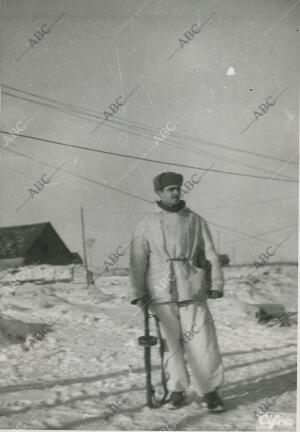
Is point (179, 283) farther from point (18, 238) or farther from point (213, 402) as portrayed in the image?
point (18, 238)

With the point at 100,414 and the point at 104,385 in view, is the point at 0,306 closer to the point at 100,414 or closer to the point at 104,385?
the point at 104,385

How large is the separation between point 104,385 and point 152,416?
78cm

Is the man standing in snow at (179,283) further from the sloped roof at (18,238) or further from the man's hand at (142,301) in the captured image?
the sloped roof at (18,238)

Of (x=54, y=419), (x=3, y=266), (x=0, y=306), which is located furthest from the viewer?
(x=3, y=266)

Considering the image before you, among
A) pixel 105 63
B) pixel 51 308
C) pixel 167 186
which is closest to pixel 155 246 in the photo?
pixel 167 186

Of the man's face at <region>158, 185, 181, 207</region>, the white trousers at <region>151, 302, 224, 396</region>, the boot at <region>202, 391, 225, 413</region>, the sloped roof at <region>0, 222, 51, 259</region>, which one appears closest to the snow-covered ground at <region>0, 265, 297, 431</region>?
the boot at <region>202, 391, 225, 413</region>

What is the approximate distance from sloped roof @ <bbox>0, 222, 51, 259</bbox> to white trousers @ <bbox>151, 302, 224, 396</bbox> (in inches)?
996

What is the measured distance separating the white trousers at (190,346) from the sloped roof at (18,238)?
83.0 ft

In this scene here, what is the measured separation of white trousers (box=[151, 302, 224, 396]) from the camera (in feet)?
9.69

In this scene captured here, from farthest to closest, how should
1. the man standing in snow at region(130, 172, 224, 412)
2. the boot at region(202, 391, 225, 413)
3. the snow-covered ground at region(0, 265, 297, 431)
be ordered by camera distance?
1. the man standing in snow at region(130, 172, 224, 412)
2. the boot at region(202, 391, 225, 413)
3. the snow-covered ground at region(0, 265, 297, 431)

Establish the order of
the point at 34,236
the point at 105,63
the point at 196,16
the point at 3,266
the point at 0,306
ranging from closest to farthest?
the point at 196,16
the point at 105,63
the point at 0,306
the point at 3,266
the point at 34,236

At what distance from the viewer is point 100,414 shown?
9.30ft

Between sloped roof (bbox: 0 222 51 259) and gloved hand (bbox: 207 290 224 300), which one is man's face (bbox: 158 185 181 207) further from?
sloped roof (bbox: 0 222 51 259)

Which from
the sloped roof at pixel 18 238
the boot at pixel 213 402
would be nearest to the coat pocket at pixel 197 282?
the boot at pixel 213 402
